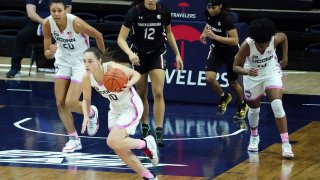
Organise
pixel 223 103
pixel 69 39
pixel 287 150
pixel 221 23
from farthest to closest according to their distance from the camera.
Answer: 1. pixel 223 103
2. pixel 221 23
3. pixel 69 39
4. pixel 287 150

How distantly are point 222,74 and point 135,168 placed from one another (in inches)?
213

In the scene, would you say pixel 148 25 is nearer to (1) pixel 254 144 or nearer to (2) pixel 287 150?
(1) pixel 254 144

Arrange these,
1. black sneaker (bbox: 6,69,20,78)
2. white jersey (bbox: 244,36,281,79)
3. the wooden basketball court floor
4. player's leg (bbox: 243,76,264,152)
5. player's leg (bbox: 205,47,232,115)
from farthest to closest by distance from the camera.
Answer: black sneaker (bbox: 6,69,20,78) → player's leg (bbox: 205,47,232,115) → player's leg (bbox: 243,76,264,152) → white jersey (bbox: 244,36,281,79) → the wooden basketball court floor

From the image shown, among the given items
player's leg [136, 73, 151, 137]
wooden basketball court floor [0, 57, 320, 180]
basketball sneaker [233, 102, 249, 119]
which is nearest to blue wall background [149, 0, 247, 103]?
wooden basketball court floor [0, 57, 320, 180]

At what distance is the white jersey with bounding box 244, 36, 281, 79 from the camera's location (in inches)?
417

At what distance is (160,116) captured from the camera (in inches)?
439

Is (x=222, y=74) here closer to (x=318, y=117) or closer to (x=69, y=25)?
(x=318, y=117)

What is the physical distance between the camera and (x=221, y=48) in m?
12.9

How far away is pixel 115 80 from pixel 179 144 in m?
2.64

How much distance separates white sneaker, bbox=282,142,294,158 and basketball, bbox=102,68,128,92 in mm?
2437

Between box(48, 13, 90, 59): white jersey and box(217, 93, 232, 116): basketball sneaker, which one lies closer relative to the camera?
box(48, 13, 90, 59): white jersey

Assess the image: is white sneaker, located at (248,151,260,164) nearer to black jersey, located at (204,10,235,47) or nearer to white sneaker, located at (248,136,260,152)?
white sneaker, located at (248,136,260,152)

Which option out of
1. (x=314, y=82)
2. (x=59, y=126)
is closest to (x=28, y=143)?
(x=59, y=126)

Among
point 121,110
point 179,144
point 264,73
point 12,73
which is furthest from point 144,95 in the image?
point 12,73
